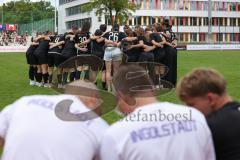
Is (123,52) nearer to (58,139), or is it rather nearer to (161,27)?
(161,27)

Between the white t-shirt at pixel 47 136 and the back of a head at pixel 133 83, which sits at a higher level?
the back of a head at pixel 133 83

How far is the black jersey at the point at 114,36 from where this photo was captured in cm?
1403

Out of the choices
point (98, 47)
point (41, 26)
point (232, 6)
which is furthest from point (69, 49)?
point (232, 6)

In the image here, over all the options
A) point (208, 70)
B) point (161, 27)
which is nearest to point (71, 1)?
point (161, 27)

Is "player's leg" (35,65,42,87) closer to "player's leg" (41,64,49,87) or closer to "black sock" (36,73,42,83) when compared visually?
"black sock" (36,73,42,83)

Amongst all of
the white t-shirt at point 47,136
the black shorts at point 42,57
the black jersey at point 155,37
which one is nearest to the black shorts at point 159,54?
the black jersey at point 155,37

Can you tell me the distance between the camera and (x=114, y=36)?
46.1 ft

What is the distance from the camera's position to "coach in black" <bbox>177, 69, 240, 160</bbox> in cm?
323

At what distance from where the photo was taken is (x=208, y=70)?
333 cm

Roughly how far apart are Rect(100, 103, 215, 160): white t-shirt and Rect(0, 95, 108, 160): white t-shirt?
0.13m

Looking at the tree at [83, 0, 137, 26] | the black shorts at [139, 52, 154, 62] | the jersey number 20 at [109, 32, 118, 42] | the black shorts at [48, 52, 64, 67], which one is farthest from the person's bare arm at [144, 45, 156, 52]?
the tree at [83, 0, 137, 26]

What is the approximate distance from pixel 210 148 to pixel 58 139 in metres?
0.98

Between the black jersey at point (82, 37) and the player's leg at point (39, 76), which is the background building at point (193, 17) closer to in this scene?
the player's leg at point (39, 76)

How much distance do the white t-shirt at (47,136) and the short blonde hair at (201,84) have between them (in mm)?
586
